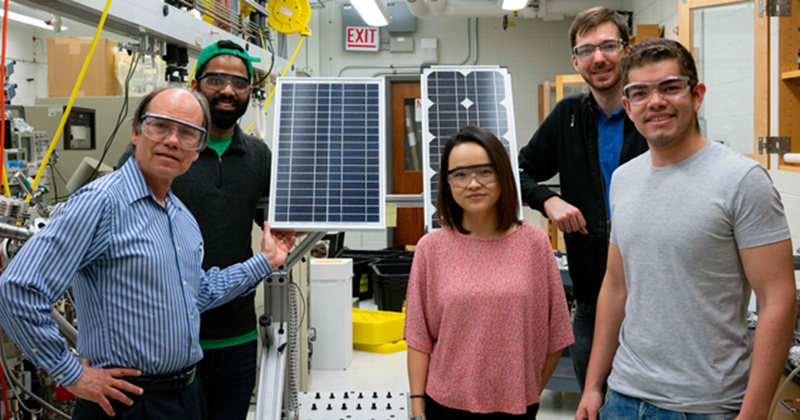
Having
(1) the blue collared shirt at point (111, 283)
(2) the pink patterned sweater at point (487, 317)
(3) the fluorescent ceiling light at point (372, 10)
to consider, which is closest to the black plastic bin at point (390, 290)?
(3) the fluorescent ceiling light at point (372, 10)

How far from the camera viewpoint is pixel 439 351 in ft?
5.25

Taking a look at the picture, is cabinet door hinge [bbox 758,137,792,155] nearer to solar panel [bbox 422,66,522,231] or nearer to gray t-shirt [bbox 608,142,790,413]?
solar panel [bbox 422,66,522,231]

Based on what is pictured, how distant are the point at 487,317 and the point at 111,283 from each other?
Result: 86 cm

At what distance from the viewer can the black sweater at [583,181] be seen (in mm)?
1807

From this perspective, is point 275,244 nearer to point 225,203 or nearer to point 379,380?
point 225,203

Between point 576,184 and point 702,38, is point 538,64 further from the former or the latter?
point 576,184

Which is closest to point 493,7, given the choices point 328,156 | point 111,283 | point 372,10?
point 372,10

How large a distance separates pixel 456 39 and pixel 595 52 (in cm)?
591

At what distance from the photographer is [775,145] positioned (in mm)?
2680

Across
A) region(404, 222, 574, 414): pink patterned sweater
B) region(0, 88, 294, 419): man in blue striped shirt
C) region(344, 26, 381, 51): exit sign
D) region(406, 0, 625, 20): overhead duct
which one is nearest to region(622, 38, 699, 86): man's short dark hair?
region(404, 222, 574, 414): pink patterned sweater

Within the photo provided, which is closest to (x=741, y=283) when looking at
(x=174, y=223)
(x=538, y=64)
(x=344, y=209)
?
(x=344, y=209)

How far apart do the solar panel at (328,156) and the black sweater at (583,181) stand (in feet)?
1.57

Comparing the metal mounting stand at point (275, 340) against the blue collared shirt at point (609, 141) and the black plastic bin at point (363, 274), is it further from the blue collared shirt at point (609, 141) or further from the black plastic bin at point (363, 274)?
the black plastic bin at point (363, 274)

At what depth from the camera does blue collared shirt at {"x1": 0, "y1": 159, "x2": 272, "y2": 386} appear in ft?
4.28
